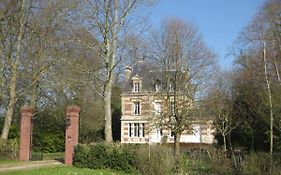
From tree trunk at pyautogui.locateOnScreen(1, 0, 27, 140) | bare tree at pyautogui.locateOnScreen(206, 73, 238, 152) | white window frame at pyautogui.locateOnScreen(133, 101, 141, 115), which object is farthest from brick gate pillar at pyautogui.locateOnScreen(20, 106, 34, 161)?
white window frame at pyautogui.locateOnScreen(133, 101, 141, 115)

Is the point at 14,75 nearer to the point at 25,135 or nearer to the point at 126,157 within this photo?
the point at 25,135

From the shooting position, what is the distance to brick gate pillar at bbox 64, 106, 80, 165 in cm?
1984

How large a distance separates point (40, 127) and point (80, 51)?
1198cm

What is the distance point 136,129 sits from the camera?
52.8m

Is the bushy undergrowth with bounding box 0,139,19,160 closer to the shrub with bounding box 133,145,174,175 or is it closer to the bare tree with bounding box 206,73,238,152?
the shrub with bounding box 133,145,174,175

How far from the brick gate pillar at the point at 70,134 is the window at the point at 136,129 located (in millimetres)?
32424

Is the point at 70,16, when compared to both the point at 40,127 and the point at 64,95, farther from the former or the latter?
the point at 40,127

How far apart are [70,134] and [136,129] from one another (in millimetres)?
32967

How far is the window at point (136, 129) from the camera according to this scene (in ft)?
172

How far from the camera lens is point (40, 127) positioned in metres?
34.8

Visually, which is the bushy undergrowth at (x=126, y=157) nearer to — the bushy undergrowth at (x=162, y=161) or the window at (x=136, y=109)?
the bushy undergrowth at (x=162, y=161)

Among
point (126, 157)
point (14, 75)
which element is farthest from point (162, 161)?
point (14, 75)

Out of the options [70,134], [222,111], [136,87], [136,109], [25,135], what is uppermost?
[136,87]

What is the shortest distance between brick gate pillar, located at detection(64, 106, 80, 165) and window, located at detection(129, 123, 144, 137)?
1277 inches
